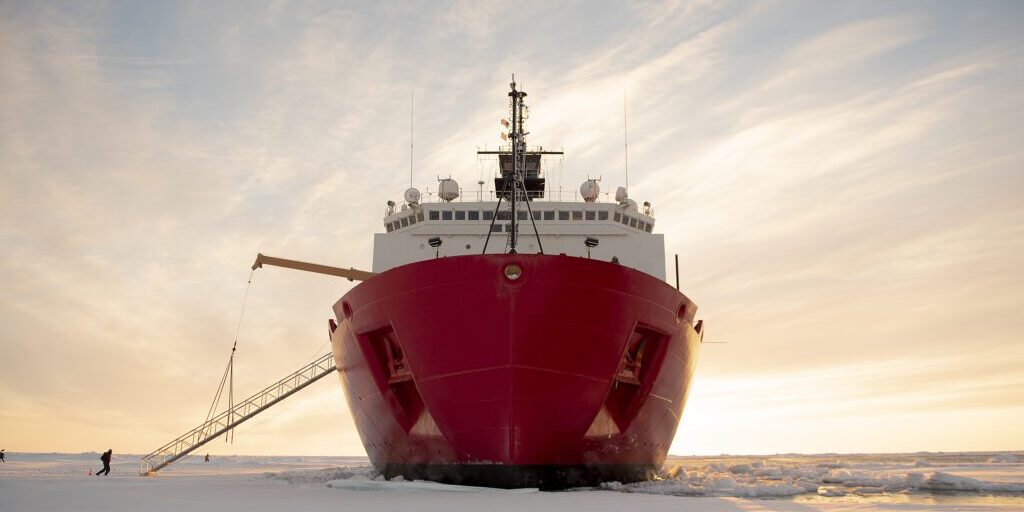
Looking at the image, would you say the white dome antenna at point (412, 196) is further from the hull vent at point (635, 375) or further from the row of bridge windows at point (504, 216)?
the hull vent at point (635, 375)

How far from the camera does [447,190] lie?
822 inches

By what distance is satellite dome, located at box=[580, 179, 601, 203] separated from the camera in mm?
21297

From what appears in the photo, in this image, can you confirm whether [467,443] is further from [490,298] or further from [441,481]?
[490,298]

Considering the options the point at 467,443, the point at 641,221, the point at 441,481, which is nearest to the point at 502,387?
the point at 467,443

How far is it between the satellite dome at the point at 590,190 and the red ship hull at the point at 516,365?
27.3 feet

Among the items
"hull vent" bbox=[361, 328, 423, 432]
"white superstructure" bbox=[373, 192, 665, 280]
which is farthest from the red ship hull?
"white superstructure" bbox=[373, 192, 665, 280]

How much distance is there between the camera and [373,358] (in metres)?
13.5

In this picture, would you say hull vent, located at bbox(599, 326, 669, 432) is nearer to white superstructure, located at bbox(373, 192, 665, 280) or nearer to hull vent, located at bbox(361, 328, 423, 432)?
hull vent, located at bbox(361, 328, 423, 432)

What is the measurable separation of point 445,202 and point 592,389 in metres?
9.76

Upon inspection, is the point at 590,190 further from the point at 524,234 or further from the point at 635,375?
the point at 635,375

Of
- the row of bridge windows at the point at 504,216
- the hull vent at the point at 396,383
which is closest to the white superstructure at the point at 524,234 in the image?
the row of bridge windows at the point at 504,216

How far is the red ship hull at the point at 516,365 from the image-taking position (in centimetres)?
1131

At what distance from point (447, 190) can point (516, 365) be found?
1056 centimetres

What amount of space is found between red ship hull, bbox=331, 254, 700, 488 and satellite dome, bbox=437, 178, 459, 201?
8.04m
